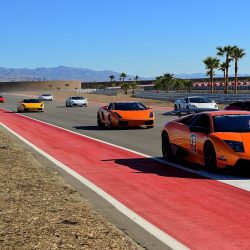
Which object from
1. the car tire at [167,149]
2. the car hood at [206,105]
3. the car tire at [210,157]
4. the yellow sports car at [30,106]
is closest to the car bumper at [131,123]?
the car tire at [167,149]

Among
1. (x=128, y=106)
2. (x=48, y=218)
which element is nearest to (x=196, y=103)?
(x=128, y=106)

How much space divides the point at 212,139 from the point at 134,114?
43.7 feet

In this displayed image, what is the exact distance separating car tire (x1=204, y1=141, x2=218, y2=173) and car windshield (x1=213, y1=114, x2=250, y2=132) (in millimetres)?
381

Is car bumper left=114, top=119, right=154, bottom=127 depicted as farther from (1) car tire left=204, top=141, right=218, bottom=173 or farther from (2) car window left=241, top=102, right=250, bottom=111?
(1) car tire left=204, top=141, right=218, bottom=173

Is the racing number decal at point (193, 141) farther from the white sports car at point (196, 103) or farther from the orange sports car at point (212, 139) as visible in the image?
the white sports car at point (196, 103)

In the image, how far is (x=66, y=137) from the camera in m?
20.0

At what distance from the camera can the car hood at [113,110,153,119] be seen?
933 inches

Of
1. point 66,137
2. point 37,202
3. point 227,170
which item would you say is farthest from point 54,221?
point 66,137

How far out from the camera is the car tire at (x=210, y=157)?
34.5 feet

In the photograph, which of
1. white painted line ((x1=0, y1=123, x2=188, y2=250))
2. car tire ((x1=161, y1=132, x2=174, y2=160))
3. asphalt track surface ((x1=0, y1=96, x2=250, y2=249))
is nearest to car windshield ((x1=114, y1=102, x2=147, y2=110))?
asphalt track surface ((x1=0, y1=96, x2=250, y2=249))

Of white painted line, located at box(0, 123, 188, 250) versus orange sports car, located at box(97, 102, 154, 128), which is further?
orange sports car, located at box(97, 102, 154, 128)

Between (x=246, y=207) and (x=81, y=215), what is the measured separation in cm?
233

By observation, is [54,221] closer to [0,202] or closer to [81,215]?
[81,215]

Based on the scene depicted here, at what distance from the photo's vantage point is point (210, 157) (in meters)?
10.7
